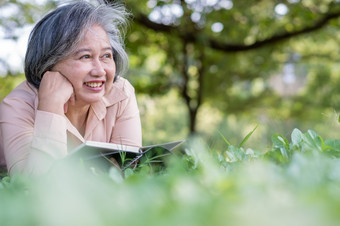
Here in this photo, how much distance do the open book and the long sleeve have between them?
455mm

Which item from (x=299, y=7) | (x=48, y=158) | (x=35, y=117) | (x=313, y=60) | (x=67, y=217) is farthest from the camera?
(x=313, y=60)

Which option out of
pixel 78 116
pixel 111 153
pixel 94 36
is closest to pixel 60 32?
pixel 94 36

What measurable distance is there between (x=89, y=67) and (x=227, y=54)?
815 cm

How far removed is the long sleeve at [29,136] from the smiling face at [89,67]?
11.4 inches

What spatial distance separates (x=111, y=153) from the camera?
193 centimetres

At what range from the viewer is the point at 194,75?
37.8ft

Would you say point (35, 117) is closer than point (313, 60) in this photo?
Yes

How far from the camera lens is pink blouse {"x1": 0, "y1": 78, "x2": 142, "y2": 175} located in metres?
2.42

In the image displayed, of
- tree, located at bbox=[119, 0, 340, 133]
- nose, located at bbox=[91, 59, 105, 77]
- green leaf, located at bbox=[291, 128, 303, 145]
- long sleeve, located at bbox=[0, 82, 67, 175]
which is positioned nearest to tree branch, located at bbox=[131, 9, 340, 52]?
tree, located at bbox=[119, 0, 340, 133]

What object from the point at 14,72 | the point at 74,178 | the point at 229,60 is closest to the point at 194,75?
the point at 229,60

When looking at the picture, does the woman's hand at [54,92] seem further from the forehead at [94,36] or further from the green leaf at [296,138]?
the green leaf at [296,138]

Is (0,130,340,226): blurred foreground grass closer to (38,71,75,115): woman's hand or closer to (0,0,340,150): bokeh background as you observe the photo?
(38,71,75,115): woman's hand

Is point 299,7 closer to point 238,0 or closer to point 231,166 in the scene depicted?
point 238,0

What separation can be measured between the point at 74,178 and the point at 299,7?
7808mm
